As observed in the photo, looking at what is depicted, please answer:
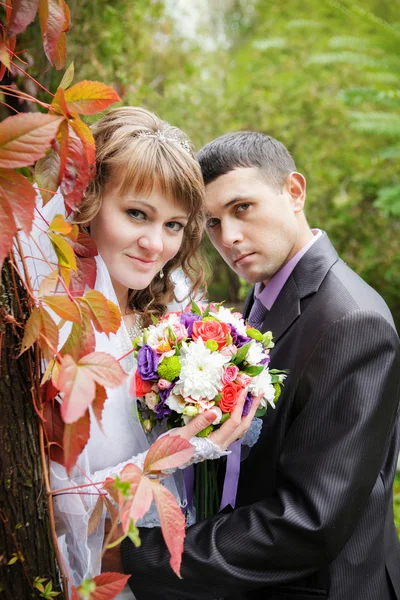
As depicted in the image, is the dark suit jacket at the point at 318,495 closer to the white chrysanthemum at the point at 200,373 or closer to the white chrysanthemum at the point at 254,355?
the white chrysanthemum at the point at 254,355


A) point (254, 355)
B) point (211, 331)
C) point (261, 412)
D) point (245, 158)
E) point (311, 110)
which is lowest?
point (261, 412)

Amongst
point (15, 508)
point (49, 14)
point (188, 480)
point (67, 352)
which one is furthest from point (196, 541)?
point (49, 14)

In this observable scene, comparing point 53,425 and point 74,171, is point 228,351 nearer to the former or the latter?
point 53,425

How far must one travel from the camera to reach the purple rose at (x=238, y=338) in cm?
210

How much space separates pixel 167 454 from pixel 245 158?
156cm

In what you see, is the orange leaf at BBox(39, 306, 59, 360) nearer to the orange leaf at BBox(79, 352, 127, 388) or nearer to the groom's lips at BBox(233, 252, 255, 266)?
the orange leaf at BBox(79, 352, 127, 388)

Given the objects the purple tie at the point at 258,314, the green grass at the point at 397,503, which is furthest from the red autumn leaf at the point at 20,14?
the green grass at the point at 397,503

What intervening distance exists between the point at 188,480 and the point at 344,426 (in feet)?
2.44

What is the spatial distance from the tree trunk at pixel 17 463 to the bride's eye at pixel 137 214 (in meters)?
0.96

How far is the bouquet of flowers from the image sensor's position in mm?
1921

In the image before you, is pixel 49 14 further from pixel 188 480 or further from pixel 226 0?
pixel 226 0

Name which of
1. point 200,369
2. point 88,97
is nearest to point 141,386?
point 200,369

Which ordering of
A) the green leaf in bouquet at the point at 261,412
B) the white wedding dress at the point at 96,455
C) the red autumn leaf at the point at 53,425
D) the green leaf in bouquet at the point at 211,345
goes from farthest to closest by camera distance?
1. the green leaf in bouquet at the point at 261,412
2. the green leaf in bouquet at the point at 211,345
3. the white wedding dress at the point at 96,455
4. the red autumn leaf at the point at 53,425

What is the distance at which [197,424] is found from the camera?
74.9 inches
